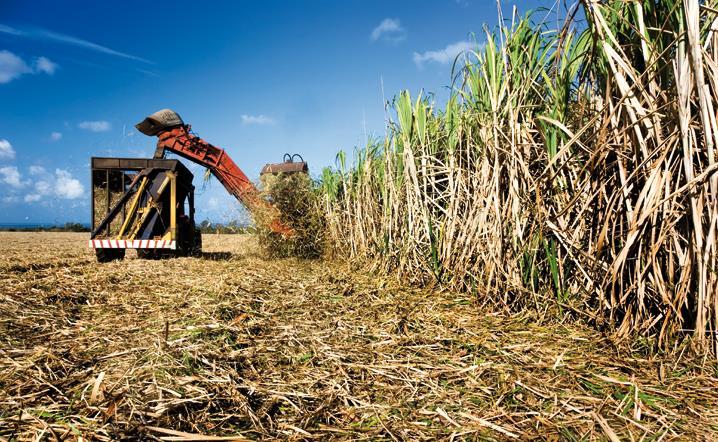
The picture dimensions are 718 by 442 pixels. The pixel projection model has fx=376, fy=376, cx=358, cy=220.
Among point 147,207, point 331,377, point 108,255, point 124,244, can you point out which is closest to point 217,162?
point 147,207

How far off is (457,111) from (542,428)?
9.20 feet

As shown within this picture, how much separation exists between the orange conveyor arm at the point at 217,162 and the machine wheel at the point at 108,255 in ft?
6.78

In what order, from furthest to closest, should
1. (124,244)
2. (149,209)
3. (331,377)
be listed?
(149,209), (124,244), (331,377)

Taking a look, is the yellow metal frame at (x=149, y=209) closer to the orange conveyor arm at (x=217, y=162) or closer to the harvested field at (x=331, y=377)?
the orange conveyor arm at (x=217, y=162)

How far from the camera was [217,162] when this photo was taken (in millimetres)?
8094

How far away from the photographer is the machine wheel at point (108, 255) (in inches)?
253

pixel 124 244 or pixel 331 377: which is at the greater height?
pixel 124 244

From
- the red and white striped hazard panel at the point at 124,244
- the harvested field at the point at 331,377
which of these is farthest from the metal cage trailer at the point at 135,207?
the harvested field at the point at 331,377

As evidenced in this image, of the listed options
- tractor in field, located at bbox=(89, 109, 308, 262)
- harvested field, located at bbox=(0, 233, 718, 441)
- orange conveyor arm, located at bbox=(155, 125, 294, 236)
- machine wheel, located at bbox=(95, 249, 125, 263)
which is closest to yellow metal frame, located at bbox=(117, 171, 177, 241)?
tractor in field, located at bbox=(89, 109, 308, 262)

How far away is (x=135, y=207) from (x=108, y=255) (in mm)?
1034

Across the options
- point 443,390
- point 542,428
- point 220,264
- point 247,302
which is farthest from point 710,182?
point 220,264

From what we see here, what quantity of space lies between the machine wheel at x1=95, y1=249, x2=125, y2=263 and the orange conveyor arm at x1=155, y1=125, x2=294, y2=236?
2065 millimetres

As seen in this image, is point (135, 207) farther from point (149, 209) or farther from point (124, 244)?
point (124, 244)

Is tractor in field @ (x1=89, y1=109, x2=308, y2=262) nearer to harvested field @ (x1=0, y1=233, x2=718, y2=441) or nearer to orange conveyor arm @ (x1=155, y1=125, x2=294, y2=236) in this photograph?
orange conveyor arm @ (x1=155, y1=125, x2=294, y2=236)
